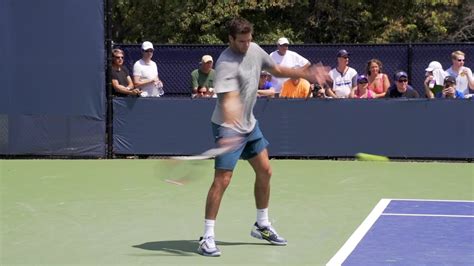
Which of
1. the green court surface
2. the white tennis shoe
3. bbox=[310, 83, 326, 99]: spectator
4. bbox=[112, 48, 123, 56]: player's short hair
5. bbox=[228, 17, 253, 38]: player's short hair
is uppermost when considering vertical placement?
bbox=[228, 17, 253, 38]: player's short hair

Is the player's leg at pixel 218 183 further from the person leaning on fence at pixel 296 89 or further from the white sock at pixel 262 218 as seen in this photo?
the person leaning on fence at pixel 296 89

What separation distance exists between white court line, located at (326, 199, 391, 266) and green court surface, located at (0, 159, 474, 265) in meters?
0.08

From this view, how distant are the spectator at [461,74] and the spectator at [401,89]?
70 centimetres

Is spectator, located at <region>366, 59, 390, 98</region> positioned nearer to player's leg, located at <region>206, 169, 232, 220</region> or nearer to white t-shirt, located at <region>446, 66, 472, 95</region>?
white t-shirt, located at <region>446, 66, 472, 95</region>

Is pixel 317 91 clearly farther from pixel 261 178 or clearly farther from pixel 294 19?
pixel 294 19

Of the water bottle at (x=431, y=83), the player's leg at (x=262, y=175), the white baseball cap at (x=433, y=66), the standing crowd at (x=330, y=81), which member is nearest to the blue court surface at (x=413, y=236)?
the player's leg at (x=262, y=175)

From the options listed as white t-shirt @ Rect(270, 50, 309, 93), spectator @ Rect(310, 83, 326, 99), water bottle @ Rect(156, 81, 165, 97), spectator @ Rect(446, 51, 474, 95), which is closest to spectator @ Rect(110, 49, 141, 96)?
water bottle @ Rect(156, 81, 165, 97)

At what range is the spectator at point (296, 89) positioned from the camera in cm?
1491

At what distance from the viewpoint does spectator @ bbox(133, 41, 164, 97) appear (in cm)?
1520

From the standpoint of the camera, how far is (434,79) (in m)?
14.9

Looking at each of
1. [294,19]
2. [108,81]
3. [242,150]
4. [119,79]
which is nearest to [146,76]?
[119,79]

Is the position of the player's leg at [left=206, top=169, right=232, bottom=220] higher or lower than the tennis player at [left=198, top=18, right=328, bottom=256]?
lower

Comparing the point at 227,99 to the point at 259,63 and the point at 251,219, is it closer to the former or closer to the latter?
the point at 259,63

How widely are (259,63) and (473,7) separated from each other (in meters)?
23.7
